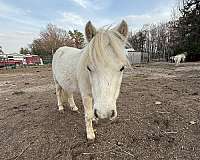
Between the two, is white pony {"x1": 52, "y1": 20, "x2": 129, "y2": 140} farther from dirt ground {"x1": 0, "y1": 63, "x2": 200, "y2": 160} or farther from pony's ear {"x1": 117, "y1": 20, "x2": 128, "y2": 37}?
dirt ground {"x1": 0, "y1": 63, "x2": 200, "y2": 160}

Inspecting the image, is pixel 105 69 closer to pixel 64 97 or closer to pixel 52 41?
pixel 64 97

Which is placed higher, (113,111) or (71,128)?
(113,111)

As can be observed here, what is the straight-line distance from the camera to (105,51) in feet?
7.38

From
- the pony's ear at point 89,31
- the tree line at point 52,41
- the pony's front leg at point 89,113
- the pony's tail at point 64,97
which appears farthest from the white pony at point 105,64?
the tree line at point 52,41

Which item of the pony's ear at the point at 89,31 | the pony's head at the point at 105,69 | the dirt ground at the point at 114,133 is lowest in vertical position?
the dirt ground at the point at 114,133

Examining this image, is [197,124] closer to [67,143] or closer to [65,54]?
[67,143]

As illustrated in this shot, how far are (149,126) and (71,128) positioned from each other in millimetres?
1462

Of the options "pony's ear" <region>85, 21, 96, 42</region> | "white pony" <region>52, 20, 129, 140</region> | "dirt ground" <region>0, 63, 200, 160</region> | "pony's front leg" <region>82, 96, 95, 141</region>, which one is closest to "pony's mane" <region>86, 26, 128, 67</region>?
"white pony" <region>52, 20, 129, 140</region>

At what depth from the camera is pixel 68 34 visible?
180 feet

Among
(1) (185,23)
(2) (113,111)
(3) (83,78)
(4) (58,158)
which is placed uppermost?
(1) (185,23)

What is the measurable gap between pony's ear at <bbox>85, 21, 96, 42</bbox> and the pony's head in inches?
1.3

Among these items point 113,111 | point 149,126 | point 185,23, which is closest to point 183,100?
point 149,126

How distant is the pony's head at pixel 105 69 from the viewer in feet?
7.06

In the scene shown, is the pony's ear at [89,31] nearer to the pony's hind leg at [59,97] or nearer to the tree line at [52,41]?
the pony's hind leg at [59,97]
